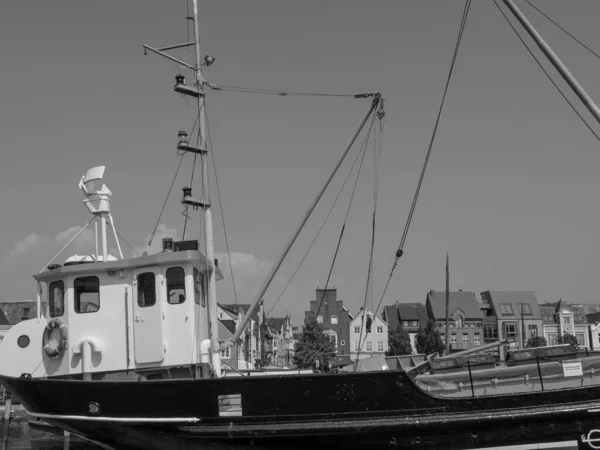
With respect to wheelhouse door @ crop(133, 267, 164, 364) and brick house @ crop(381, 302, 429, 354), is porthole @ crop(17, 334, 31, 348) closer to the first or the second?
wheelhouse door @ crop(133, 267, 164, 364)

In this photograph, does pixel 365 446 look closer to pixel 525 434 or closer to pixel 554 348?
pixel 525 434

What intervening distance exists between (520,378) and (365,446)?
3.09 metres

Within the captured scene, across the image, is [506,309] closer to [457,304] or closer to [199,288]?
[457,304]

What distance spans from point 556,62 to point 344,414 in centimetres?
692

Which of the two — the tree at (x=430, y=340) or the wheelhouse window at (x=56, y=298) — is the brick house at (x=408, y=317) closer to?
the tree at (x=430, y=340)

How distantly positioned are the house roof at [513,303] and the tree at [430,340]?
15.6 metres

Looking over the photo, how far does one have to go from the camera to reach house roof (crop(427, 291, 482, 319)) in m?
77.1

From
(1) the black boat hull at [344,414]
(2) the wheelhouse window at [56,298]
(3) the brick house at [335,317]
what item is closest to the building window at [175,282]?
(1) the black boat hull at [344,414]

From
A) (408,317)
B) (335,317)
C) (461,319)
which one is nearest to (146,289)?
(335,317)

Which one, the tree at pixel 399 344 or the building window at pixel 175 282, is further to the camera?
the tree at pixel 399 344

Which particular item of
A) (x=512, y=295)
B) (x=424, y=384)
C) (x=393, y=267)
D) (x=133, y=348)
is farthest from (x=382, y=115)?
(x=512, y=295)

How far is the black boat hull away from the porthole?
2.58 metres

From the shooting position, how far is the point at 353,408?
11773 mm

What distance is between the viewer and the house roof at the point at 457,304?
77062 millimetres
